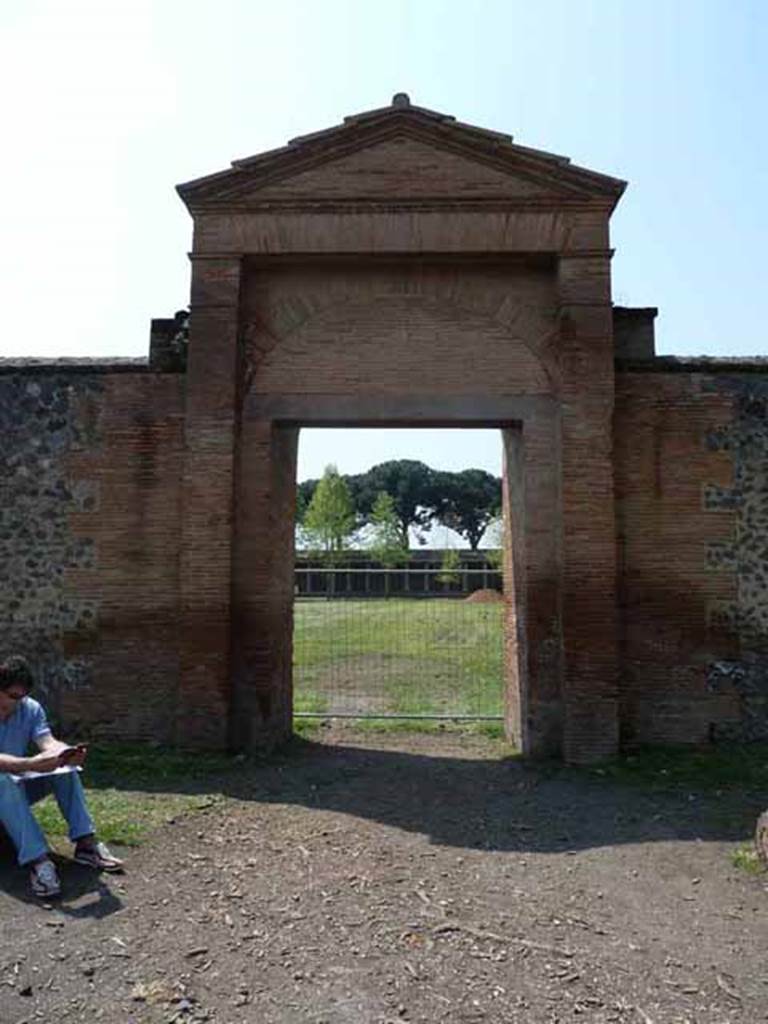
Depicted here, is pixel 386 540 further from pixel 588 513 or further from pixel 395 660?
pixel 588 513

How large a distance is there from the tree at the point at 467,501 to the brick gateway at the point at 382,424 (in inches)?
2429

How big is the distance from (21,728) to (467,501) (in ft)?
217

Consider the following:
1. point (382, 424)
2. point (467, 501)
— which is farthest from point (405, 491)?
point (382, 424)

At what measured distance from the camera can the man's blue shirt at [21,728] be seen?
4914mm

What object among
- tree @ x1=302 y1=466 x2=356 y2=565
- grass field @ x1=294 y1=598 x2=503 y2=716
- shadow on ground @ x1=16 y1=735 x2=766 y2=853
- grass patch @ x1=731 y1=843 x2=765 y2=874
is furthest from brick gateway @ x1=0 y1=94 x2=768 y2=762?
tree @ x1=302 y1=466 x2=356 y2=565

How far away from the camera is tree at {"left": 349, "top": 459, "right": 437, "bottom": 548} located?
71.3 m

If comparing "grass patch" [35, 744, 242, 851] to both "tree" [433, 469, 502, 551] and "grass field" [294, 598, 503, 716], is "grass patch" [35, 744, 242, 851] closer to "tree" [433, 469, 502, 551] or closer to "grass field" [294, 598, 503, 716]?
"grass field" [294, 598, 503, 716]

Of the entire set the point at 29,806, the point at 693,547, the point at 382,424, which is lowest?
the point at 29,806

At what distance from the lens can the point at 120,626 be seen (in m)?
8.48

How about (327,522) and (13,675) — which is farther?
(327,522)

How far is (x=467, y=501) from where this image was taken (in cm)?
7044

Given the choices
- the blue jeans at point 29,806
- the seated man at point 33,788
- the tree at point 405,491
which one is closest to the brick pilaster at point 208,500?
the seated man at point 33,788

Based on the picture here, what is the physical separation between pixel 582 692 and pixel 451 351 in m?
3.64

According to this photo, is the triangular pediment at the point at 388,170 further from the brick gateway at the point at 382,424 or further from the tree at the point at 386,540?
the tree at the point at 386,540
